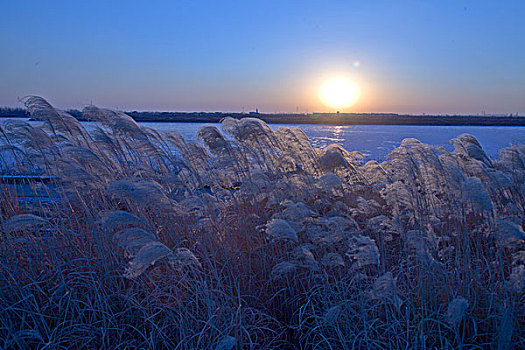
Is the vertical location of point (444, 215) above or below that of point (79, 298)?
above

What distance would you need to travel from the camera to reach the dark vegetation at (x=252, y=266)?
2.45 metres

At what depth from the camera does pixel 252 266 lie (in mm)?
3396

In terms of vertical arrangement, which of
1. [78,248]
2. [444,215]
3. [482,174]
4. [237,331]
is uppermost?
[482,174]

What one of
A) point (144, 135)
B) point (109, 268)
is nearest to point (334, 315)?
point (109, 268)

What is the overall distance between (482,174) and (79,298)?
4.02 meters

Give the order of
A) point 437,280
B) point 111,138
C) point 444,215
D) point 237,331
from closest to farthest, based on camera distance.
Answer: point 237,331 < point 437,280 < point 444,215 < point 111,138

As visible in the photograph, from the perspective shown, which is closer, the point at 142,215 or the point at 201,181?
the point at 142,215

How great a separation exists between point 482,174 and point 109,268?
3.80m

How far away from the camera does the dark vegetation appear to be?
8.02ft

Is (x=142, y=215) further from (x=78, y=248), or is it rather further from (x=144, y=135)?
(x=144, y=135)

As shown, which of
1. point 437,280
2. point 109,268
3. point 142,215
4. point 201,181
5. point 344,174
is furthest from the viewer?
point 344,174

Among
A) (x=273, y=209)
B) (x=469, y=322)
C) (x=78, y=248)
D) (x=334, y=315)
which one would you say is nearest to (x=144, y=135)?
(x=78, y=248)

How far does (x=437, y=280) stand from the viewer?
9.00 feet

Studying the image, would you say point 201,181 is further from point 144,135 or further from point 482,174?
point 482,174
